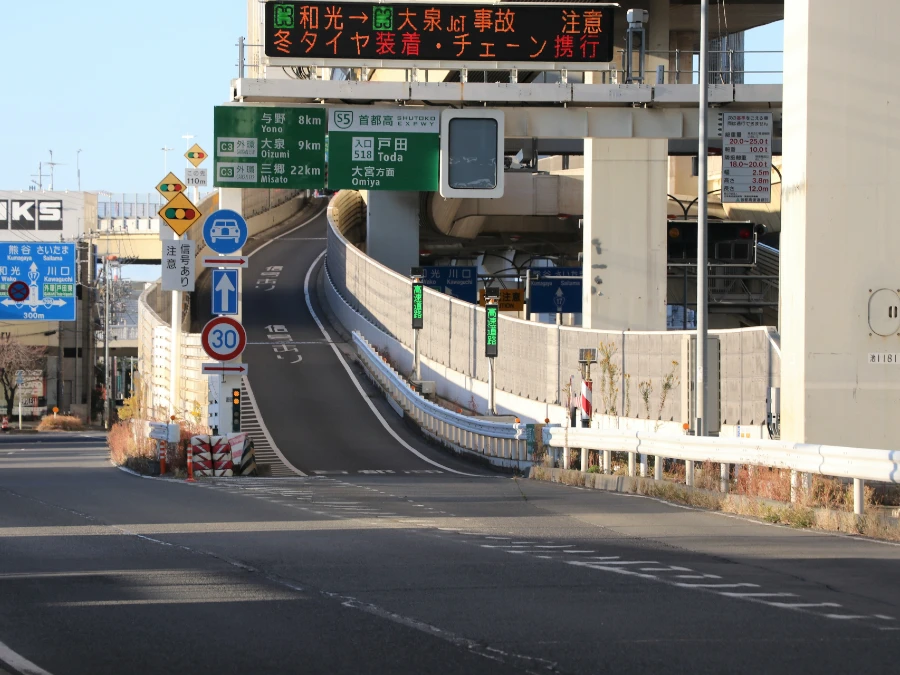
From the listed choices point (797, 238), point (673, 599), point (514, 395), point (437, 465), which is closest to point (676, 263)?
point (514, 395)

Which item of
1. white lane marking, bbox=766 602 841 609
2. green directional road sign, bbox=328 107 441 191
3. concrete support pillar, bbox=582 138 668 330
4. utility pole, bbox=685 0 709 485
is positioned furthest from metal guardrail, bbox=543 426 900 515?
concrete support pillar, bbox=582 138 668 330

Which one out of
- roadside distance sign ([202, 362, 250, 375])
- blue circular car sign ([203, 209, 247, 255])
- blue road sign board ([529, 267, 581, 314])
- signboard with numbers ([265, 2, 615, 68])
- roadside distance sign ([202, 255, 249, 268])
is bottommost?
roadside distance sign ([202, 362, 250, 375])

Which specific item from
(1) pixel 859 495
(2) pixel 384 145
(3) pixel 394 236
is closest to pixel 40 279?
(3) pixel 394 236

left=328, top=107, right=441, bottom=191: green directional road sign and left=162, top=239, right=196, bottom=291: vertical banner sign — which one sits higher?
left=328, top=107, right=441, bottom=191: green directional road sign

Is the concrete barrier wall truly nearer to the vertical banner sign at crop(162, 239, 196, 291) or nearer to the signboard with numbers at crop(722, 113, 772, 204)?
the signboard with numbers at crop(722, 113, 772, 204)

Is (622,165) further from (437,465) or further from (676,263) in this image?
(676,263)

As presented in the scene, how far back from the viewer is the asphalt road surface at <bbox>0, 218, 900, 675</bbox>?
7312mm

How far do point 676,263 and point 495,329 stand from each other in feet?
38.7

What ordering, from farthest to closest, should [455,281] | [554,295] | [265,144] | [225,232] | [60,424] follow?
[60,424] < [455,281] < [554,295] < [265,144] < [225,232]

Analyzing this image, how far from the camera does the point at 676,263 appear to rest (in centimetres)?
4916

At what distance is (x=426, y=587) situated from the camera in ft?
32.2

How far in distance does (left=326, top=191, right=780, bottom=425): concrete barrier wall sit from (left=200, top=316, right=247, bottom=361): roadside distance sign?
9077 millimetres

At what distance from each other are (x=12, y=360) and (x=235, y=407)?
58.0 meters

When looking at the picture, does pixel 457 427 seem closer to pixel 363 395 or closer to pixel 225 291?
pixel 363 395
